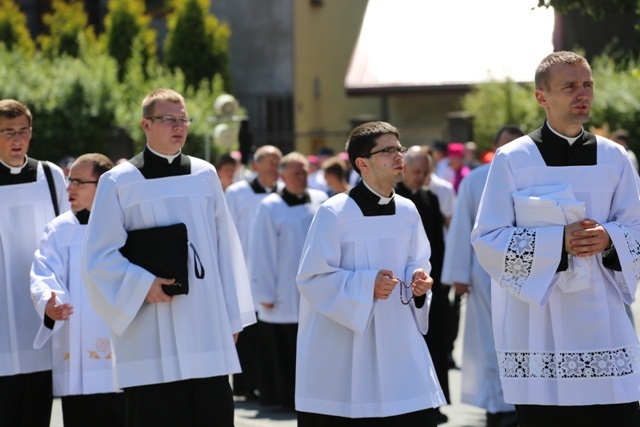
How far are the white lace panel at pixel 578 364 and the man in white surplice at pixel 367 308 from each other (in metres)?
0.73

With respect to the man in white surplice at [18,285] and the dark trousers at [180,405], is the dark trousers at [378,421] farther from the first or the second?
the man in white surplice at [18,285]

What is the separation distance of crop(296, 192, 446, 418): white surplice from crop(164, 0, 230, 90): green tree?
81.3 feet

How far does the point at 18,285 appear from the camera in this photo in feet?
27.6

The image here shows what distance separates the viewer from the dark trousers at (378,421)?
697 centimetres

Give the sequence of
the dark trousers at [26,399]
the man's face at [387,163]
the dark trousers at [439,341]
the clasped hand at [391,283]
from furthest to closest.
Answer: the dark trousers at [439,341]
the dark trousers at [26,399]
the man's face at [387,163]
the clasped hand at [391,283]

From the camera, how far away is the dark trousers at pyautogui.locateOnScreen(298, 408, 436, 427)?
22.9ft

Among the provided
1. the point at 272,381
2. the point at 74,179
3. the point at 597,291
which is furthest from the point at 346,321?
the point at 272,381

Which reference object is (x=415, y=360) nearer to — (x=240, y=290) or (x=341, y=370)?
(x=341, y=370)

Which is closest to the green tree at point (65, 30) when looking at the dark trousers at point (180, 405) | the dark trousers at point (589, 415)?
the dark trousers at point (180, 405)

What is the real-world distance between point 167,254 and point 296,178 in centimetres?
471

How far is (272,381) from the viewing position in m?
11.8

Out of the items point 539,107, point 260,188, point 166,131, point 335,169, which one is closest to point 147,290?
point 166,131

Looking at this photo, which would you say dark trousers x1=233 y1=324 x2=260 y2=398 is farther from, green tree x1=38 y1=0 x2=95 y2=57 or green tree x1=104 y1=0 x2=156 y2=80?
green tree x1=38 y1=0 x2=95 y2=57

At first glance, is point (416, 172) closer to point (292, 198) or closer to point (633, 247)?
point (292, 198)
